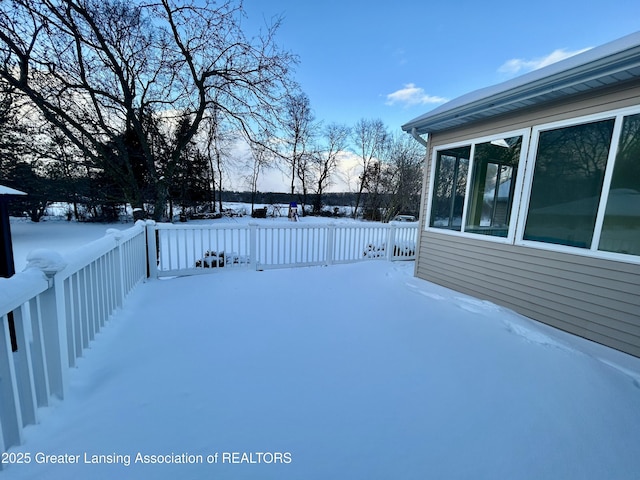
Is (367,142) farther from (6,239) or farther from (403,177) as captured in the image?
(6,239)

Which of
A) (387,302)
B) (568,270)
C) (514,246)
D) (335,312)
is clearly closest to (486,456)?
(335,312)

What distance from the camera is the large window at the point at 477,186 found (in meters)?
3.61

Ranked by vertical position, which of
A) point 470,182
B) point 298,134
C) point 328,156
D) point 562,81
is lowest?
point 470,182

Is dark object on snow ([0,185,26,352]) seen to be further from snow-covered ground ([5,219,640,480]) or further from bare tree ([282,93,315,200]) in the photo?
bare tree ([282,93,315,200])

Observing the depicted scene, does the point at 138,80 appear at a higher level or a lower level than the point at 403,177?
higher

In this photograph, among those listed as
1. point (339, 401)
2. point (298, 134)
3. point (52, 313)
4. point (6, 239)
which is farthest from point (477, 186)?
point (298, 134)

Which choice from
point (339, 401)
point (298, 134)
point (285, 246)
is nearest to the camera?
point (339, 401)

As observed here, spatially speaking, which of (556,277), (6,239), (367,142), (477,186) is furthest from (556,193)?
(367,142)

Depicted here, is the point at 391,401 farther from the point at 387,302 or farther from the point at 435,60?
the point at 435,60

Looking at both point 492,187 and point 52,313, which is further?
point 492,187

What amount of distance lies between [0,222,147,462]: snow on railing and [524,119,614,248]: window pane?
14.5ft

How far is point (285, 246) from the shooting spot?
508cm

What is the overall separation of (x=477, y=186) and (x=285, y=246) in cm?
343

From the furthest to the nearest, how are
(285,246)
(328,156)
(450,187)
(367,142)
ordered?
1. (328,156)
2. (367,142)
3. (285,246)
4. (450,187)
